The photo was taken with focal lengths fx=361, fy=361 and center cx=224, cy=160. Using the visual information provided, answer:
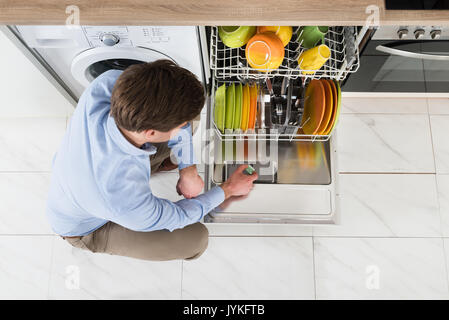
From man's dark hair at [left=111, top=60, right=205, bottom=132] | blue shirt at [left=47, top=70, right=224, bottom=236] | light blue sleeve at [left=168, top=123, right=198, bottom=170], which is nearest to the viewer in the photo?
man's dark hair at [left=111, top=60, right=205, bottom=132]

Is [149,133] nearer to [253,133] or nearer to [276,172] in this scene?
[253,133]

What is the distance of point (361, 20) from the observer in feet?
3.17

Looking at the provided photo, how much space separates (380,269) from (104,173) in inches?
52.4

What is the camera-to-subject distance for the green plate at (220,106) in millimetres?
1280

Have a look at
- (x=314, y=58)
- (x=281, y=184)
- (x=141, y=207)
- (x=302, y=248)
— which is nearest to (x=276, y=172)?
(x=281, y=184)

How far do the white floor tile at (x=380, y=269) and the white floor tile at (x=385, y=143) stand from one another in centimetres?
36

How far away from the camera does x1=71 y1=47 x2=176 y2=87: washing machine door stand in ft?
4.05

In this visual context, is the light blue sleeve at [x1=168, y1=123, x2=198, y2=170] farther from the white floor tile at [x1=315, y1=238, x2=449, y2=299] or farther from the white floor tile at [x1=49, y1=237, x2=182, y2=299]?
the white floor tile at [x1=315, y1=238, x2=449, y2=299]

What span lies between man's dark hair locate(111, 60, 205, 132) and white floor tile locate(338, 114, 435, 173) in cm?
112

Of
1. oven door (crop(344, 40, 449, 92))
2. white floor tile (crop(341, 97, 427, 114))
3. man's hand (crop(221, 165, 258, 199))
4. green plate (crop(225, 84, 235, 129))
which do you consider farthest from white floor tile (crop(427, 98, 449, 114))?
green plate (crop(225, 84, 235, 129))

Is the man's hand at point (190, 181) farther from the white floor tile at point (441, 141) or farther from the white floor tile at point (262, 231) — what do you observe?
the white floor tile at point (441, 141)

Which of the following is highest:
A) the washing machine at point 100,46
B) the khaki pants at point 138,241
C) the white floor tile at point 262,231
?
the washing machine at point 100,46

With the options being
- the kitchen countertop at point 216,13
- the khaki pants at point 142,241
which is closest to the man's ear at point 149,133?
the kitchen countertop at point 216,13
